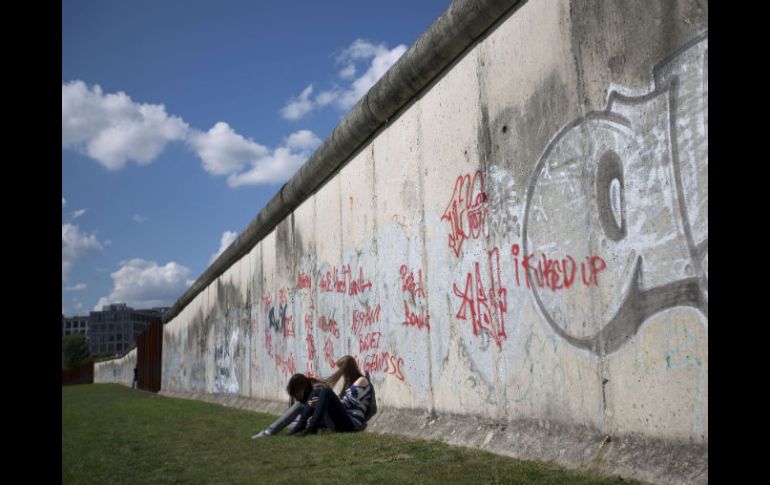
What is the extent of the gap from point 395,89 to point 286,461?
433 cm

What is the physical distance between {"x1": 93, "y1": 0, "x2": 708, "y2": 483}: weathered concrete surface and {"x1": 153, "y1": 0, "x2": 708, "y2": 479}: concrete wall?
0.05 ft

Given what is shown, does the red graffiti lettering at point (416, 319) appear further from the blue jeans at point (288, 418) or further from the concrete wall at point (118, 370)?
the concrete wall at point (118, 370)

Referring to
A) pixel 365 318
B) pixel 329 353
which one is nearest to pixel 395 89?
pixel 365 318

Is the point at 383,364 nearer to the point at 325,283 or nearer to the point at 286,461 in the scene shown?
the point at 325,283

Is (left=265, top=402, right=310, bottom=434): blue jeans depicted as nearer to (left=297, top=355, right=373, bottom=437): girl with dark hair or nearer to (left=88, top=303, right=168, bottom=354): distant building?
(left=297, top=355, right=373, bottom=437): girl with dark hair

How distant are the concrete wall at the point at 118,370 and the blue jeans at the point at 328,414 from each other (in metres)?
41.8

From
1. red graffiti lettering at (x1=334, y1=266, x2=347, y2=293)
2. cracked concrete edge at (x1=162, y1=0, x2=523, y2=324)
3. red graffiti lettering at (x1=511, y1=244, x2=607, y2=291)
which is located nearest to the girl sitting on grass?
red graffiti lettering at (x1=334, y1=266, x2=347, y2=293)
